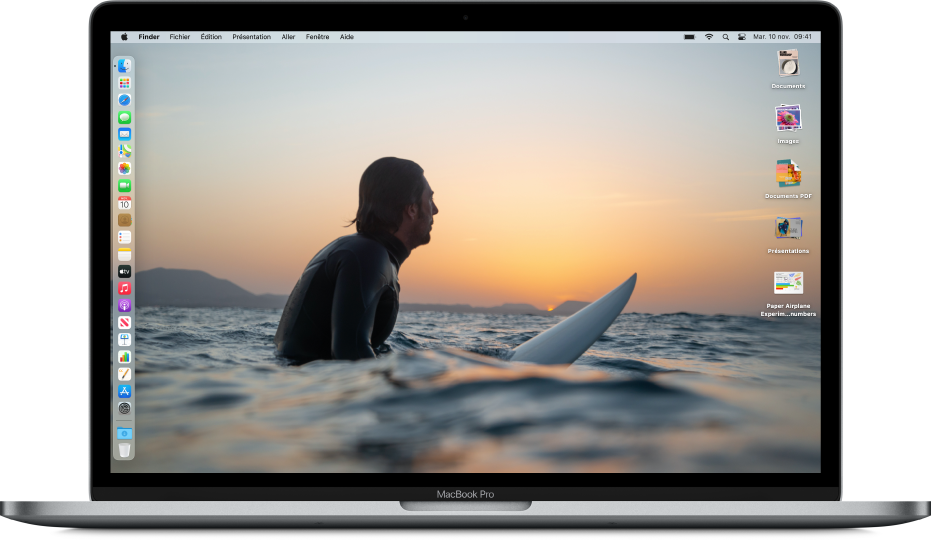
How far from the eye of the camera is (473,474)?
4.70ft

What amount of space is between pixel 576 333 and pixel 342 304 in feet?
4.37

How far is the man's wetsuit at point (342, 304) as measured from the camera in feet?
5.89

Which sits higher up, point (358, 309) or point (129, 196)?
point (129, 196)

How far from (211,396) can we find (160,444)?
0.65 feet

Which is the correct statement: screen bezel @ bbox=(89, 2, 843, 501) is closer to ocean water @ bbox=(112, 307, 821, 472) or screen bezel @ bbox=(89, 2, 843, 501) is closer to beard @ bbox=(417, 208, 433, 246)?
ocean water @ bbox=(112, 307, 821, 472)

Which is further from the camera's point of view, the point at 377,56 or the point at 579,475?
the point at 377,56

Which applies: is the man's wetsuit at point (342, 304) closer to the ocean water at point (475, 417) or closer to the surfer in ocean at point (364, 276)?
the surfer in ocean at point (364, 276)

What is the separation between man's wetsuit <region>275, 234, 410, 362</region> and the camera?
1796mm

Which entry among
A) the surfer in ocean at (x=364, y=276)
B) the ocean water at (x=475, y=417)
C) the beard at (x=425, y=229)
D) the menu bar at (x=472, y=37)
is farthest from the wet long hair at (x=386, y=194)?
the ocean water at (x=475, y=417)

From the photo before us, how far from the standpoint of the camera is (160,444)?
1445 mm

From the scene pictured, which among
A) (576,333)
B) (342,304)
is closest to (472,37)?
(342,304)

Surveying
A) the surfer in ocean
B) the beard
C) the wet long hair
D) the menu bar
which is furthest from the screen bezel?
the beard
